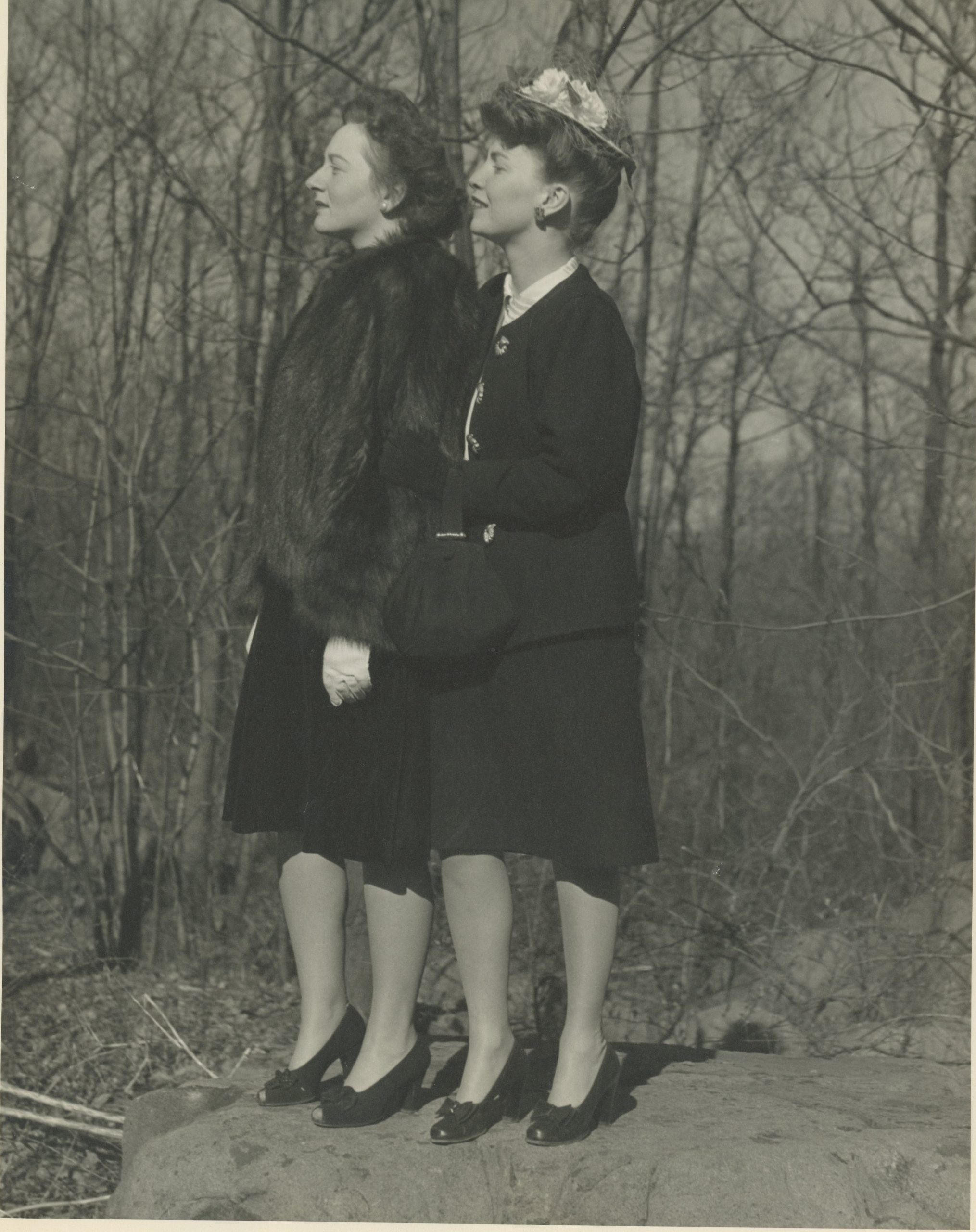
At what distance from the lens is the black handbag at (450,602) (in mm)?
2715

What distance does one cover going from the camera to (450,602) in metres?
2.72

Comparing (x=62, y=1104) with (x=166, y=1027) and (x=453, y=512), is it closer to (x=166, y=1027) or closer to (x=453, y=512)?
(x=166, y=1027)

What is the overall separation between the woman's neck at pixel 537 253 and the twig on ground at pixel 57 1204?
105 inches

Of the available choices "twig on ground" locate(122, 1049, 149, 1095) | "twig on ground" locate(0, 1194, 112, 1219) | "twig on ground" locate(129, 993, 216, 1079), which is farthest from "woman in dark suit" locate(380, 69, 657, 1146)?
"twig on ground" locate(122, 1049, 149, 1095)

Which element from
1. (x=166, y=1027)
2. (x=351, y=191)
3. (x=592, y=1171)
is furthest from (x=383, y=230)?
(x=166, y=1027)

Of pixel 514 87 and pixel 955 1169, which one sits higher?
pixel 514 87

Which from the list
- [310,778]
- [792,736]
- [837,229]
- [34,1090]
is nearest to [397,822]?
[310,778]

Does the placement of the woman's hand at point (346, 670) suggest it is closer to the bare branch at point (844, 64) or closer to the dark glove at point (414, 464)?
the dark glove at point (414, 464)

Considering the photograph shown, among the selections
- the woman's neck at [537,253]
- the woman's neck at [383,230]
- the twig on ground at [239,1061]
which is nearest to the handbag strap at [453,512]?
the woman's neck at [537,253]

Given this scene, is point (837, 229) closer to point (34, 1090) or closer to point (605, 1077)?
point (605, 1077)

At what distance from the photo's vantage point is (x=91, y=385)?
550cm

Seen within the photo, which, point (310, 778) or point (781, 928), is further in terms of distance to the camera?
point (781, 928)

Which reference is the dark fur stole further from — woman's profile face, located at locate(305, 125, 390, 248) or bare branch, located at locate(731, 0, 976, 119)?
bare branch, located at locate(731, 0, 976, 119)

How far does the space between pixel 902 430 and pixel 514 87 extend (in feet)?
10.9
